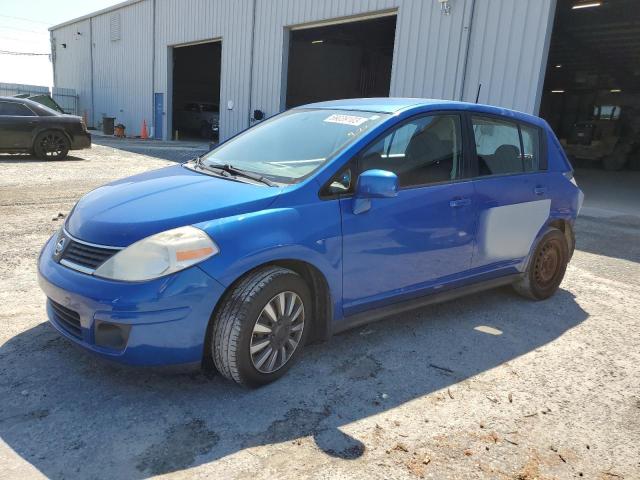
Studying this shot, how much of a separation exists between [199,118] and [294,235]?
26.0 m

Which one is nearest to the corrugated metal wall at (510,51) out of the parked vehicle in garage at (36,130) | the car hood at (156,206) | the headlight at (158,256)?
the car hood at (156,206)

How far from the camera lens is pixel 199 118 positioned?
27.3m

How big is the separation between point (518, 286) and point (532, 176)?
100 centimetres

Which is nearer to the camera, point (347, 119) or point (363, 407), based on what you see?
point (363, 407)

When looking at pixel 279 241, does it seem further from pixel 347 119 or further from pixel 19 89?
pixel 19 89

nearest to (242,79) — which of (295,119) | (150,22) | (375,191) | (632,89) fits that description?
(150,22)

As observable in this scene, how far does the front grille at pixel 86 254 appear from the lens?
8.80ft

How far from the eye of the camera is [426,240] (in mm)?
3572

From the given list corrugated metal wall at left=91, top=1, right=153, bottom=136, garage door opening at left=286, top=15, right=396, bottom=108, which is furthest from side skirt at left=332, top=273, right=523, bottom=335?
corrugated metal wall at left=91, top=1, right=153, bottom=136

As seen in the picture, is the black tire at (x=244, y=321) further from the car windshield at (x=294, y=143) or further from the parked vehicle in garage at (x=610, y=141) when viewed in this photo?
the parked vehicle in garage at (x=610, y=141)

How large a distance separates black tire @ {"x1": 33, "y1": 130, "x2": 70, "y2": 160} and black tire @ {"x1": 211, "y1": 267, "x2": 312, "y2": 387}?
11.8 m

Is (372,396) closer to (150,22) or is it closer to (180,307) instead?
(180,307)

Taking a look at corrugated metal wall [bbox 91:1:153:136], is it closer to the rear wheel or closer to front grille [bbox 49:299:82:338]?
the rear wheel

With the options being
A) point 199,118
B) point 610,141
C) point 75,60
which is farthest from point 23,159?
point 75,60
